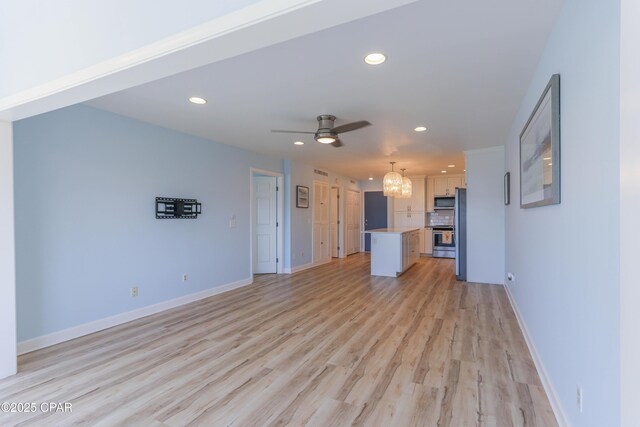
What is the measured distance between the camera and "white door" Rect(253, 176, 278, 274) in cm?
654

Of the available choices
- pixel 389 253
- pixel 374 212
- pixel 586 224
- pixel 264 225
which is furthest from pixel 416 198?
pixel 586 224

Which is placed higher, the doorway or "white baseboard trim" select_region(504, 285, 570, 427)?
the doorway

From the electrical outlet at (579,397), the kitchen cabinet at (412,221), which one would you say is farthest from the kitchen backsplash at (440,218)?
the electrical outlet at (579,397)

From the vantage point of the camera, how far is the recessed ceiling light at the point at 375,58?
229cm

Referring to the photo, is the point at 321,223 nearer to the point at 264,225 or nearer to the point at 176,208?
the point at 264,225

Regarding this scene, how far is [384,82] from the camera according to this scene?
9.06ft

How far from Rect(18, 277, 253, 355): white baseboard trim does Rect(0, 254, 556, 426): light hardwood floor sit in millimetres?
118

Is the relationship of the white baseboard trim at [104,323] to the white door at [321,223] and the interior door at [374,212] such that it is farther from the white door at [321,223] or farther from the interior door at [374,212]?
the interior door at [374,212]

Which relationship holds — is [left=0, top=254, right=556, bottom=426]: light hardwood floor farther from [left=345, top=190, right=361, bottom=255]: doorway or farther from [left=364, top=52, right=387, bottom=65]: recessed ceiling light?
[left=345, top=190, right=361, bottom=255]: doorway

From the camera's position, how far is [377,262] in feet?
21.0

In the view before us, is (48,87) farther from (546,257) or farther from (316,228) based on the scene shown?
(316,228)

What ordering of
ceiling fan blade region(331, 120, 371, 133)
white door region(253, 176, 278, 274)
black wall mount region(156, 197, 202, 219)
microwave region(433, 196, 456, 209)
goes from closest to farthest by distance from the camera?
ceiling fan blade region(331, 120, 371, 133)
black wall mount region(156, 197, 202, 219)
white door region(253, 176, 278, 274)
microwave region(433, 196, 456, 209)

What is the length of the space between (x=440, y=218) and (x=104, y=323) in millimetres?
8394

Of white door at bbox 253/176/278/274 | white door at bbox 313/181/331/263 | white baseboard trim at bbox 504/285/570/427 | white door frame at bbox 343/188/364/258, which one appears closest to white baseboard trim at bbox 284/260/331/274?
white door at bbox 313/181/331/263
